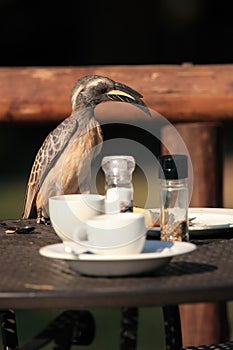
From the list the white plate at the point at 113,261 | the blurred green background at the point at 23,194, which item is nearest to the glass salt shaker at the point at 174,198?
the white plate at the point at 113,261

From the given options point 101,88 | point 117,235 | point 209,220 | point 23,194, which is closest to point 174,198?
point 209,220

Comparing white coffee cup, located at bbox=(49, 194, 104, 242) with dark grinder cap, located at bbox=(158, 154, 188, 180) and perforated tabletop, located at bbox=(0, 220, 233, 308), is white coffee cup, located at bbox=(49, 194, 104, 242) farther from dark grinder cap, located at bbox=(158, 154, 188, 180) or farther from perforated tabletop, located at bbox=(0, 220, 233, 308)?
dark grinder cap, located at bbox=(158, 154, 188, 180)

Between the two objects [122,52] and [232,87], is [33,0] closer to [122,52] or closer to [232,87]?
[122,52]

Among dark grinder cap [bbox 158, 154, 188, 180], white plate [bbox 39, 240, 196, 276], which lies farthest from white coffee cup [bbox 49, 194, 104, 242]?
dark grinder cap [bbox 158, 154, 188, 180]

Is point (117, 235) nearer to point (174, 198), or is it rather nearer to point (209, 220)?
point (174, 198)

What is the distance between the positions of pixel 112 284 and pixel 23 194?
6.61m

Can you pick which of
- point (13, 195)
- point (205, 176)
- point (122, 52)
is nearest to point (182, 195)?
point (205, 176)

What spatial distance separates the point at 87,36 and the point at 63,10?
0.42 meters

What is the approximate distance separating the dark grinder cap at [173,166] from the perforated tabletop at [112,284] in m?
0.33

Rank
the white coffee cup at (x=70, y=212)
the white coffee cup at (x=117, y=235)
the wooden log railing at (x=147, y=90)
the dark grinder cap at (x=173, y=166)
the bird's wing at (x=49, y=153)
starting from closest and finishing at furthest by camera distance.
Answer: the white coffee cup at (x=117, y=235)
the white coffee cup at (x=70, y=212)
the dark grinder cap at (x=173, y=166)
the bird's wing at (x=49, y=153)
the wooden log railing at (x=147, y=90)

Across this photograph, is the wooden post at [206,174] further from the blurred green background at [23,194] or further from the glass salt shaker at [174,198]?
the glass salt shaker at [174,198]

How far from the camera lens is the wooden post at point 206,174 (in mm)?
4445

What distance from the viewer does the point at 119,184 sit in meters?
3.19

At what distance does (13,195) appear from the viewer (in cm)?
920
